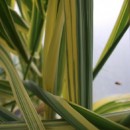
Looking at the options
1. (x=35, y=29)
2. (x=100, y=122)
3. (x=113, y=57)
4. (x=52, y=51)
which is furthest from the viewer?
(x=113, y=57)

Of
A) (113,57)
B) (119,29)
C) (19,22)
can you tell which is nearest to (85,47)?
(119,29)

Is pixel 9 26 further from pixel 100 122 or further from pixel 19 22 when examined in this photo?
pixel 100 122

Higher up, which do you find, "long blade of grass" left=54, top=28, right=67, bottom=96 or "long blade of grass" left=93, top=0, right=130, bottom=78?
"long blade of grass" left=93, top=0, right=130, bottom=78

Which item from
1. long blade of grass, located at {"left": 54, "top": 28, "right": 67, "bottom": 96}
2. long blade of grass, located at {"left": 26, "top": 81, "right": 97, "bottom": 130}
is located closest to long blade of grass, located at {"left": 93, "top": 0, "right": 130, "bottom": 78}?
long blade of grass, located at {"left": 54, "top": 28, "right": 67, "bottom": 96}

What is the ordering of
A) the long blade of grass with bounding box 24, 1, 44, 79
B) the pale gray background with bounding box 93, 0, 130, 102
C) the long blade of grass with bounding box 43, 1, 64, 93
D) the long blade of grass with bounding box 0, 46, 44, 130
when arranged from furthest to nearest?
the pale gray background with bounding box 93, 0, 130, 102, the long blade of grass with bounding box 24, 1, 44, 79, the long blade of grass with bounding box 43, 1, 64, 93, the long blade of grass with bounding box 0, 46, 44, 130

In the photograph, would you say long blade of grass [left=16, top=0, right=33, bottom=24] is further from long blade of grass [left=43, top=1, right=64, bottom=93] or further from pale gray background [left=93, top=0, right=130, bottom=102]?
→ pale gray background [left=93, top=0, right=130, bottom=102]

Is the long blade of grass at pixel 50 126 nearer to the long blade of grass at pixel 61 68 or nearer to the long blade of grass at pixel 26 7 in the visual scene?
the long blade of grass at pixel 61 68

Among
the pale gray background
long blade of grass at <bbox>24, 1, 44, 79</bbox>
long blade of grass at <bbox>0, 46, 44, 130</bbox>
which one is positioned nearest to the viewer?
long blade of grass at <bbox>0, 46, 44, 130</bbox>

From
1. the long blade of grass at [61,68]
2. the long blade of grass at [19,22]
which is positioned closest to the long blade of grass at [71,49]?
the long blade of grass at [61,68]

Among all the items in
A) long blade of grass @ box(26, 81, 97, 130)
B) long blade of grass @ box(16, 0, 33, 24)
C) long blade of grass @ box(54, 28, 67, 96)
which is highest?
long blade of grass @ box(16, 0, 33, 24)
